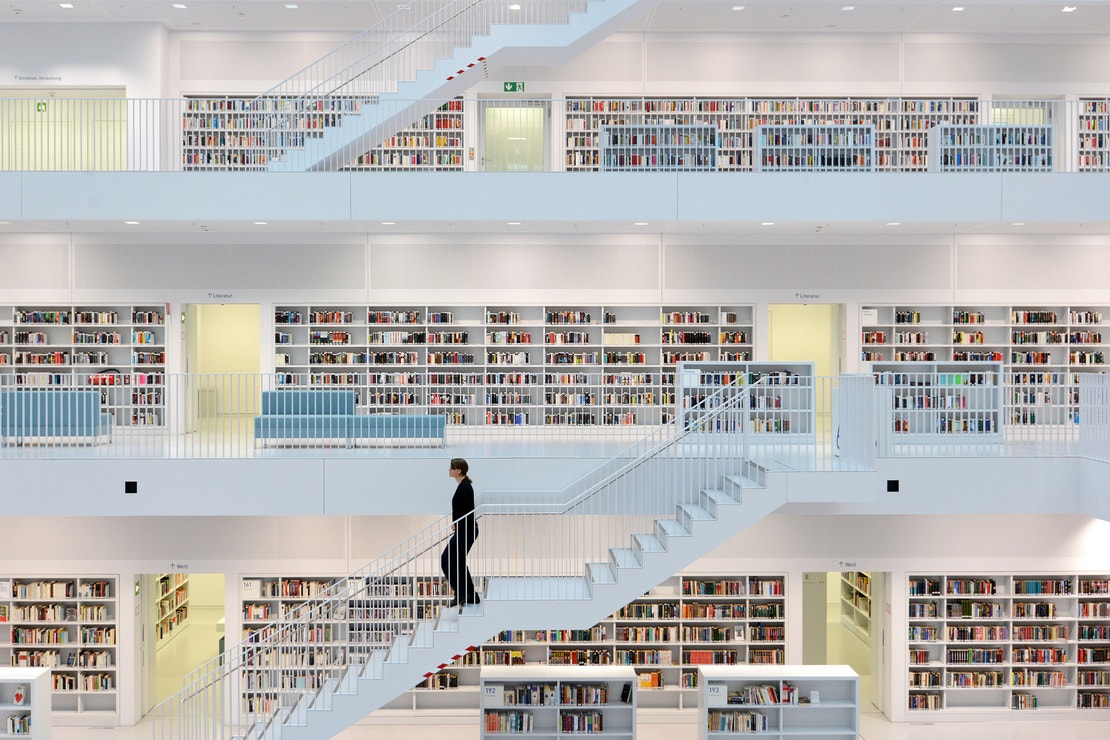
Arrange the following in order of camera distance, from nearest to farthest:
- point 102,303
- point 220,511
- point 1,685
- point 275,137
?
1. point 220,511
2. point 1,685
3. point 275,137
4. point 102,303

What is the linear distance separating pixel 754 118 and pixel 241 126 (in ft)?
22.0

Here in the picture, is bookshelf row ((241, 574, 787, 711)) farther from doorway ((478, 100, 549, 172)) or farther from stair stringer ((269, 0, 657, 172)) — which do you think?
doorway ((478, 100, 549, 172))

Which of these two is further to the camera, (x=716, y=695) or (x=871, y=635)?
(x=871, y=635)

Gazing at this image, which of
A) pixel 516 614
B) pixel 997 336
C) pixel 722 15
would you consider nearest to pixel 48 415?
pixel 516 614

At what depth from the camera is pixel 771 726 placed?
10227 mm

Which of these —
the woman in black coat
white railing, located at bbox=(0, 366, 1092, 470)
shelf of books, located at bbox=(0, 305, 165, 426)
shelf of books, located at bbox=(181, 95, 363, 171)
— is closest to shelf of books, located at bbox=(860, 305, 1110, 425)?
white railing, located at bbox=(0, 366, 1092, 470)

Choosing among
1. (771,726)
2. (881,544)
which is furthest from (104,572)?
(881,544)

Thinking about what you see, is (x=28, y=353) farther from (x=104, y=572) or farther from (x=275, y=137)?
(x=275, y=137)

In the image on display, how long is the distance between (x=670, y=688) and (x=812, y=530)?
8.54ft

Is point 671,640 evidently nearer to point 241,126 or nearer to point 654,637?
point 654,637

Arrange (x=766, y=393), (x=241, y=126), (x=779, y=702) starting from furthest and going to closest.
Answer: (x=241, y=126)
(x=779, y=702)
(x=766, y=393)

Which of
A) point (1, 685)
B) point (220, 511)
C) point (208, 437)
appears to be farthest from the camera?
point (208, 437)

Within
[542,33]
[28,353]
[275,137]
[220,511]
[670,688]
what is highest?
[542,33]

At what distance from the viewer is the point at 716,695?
33.1ft
